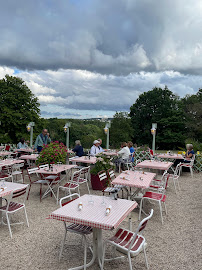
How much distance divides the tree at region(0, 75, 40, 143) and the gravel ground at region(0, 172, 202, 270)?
54.8 feet

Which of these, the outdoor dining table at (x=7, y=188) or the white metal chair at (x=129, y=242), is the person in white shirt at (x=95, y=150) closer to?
the outdoor dining table at (x=7, y=188)

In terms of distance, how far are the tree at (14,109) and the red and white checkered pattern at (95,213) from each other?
60.9 feet

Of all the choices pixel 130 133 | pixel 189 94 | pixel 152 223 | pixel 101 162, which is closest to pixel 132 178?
pixel 152 223

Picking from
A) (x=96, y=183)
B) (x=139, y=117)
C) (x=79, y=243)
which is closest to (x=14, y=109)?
(x=139, y=117)

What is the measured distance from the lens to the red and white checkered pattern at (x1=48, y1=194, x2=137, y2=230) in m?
2.39

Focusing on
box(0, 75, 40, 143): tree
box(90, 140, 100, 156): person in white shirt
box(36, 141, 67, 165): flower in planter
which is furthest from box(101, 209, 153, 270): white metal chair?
box(0, 75, 40, 143): tree

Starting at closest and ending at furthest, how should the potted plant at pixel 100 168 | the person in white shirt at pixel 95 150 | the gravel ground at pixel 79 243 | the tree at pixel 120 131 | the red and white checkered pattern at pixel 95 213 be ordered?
the red and white checkered pattern at pixel 95 213 < the gravel ground at pixel 79 243 < the potted plant at pixel 100 168 < the person in white shirt at pixel 95 150 < the tree at pixel 120 131

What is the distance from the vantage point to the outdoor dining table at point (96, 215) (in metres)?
2.41

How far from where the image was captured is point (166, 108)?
2897cm

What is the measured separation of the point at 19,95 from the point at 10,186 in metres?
18.3

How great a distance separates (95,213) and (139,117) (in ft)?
91.6

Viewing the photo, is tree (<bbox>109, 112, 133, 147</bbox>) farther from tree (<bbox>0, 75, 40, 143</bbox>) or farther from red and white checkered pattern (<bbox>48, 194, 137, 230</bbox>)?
red and white checkered pattern (<bbox>48, 194, 137, 230</bbox>)

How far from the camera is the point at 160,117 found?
96.2 ft

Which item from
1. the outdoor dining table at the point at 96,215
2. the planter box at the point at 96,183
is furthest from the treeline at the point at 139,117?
the outdoor dining table at the point at 96,215
